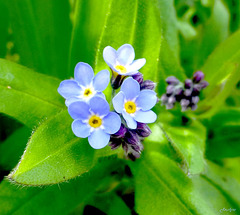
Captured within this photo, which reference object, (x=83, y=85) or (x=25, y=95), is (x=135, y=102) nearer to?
(x=83, y=85)

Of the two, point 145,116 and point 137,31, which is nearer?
point 145,116

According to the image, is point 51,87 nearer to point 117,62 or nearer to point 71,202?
point 117,62

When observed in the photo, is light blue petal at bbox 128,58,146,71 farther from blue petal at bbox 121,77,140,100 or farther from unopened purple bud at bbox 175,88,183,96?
unopened purple bud at bbox 175,88,183,96

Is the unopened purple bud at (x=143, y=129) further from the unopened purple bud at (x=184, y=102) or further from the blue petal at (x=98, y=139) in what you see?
the unopened purple bud at (x=184, y=102)

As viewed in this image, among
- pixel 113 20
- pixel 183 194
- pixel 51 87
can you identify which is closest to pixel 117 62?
pixel 113 20

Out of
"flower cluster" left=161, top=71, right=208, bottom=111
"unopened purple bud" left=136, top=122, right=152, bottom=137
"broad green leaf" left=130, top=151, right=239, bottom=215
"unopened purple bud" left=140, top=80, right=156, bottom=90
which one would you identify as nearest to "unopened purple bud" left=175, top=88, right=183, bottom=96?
"flower cluster" left=161, top=71, right=208, bottom=111

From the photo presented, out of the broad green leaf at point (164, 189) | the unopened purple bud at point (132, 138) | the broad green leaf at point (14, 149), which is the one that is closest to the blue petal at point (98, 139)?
the unopened purple bud at point (132, 138)

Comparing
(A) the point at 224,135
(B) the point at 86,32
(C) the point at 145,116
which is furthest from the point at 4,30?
(A) the point at 224,135
